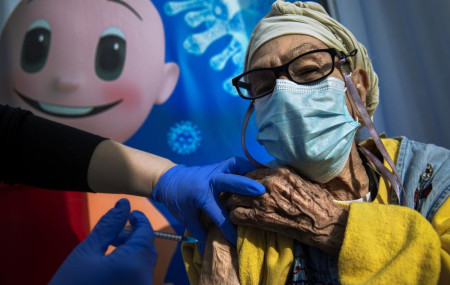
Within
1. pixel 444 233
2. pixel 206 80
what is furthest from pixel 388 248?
pixel 206 80

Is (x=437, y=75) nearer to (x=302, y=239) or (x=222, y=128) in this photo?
(x=222, y=128)

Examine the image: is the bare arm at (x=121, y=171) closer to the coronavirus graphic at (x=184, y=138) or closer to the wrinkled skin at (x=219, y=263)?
the wrinkled skin at (x=219, y=263)

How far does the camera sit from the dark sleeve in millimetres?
1176

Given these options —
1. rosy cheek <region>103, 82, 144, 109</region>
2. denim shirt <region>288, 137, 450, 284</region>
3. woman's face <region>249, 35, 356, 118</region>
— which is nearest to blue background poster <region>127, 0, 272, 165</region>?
rosy cheek <region>103, 82, 144, 109</region>

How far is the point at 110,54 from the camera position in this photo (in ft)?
5.68

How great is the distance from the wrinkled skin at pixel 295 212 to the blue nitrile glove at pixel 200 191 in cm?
6

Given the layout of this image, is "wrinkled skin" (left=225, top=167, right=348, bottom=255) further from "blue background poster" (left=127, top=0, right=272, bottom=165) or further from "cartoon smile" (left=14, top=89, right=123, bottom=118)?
"cartoon smile" (left=14, top=89, right=123, bottom=118)

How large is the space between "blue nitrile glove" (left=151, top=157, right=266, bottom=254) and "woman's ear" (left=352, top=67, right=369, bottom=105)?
1.68 ft

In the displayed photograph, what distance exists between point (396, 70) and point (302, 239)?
1325 millimetres

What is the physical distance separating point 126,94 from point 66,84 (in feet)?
0.99

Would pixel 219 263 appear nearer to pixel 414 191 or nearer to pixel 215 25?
pixel 414 191

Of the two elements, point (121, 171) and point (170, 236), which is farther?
point (121, 171)

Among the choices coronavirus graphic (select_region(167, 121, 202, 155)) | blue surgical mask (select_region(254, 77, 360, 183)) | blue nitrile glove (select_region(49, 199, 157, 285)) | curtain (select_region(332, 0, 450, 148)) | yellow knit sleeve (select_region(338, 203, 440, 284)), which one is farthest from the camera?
coronavirus graphic (select_region(167, 121, 202, 155))

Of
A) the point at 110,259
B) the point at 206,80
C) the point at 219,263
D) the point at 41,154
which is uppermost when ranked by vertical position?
the point at 206,80
